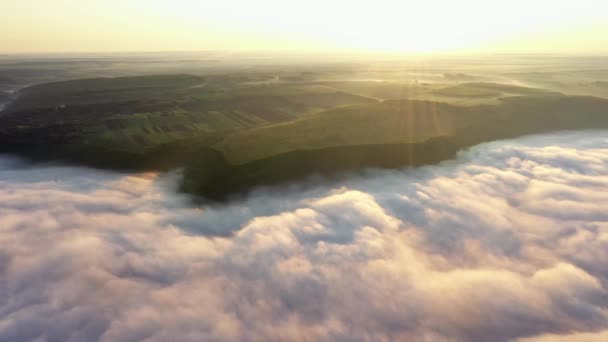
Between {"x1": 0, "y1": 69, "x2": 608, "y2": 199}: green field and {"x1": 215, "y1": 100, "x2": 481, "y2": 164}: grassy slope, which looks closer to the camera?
{"x1": 0, "y1": 69, "x2": 608, "y2": 199}: green field

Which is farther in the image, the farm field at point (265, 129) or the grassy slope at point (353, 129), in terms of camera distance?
the grassy slope at point (353, 129)

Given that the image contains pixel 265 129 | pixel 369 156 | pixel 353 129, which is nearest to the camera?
pixel 369 156

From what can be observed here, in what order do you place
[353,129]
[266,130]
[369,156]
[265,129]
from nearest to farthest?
[369,156], [266,130], [353,129], [265,129]

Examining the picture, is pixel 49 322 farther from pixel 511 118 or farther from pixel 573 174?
pixel 511 118

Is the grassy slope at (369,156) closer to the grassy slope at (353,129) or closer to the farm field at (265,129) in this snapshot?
the farm field at (265,129)

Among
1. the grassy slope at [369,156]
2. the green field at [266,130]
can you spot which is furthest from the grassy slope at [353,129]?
the grassy slope at [369,156]

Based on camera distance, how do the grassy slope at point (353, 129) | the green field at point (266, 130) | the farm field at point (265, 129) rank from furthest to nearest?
the grassy slope at point (353, 129) < the farm field at point (265, 129) < the green field at point (266, 130)

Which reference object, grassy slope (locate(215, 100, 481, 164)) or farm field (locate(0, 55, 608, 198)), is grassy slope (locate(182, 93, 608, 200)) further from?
grassy slope (locate(215, 100, 481, 164))

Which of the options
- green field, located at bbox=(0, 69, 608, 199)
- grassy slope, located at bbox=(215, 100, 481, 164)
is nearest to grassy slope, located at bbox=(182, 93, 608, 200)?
green field, located at bbox=(0, 69, 608, 199)

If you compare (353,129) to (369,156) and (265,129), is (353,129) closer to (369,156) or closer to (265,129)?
(369,156)

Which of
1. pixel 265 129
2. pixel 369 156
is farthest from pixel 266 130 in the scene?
pixel 369 156

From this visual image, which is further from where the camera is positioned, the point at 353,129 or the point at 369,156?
the point at 353,129
